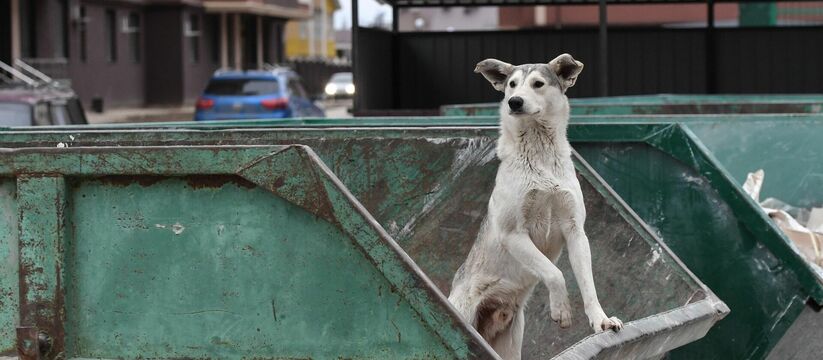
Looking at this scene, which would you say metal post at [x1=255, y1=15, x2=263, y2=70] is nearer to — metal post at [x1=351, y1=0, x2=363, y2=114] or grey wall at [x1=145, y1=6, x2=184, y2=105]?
grey wall at [x1=145, y1=6, x2=184, y2=105]

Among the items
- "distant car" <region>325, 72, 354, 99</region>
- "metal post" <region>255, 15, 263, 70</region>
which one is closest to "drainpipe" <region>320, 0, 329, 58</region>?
"distant car" <region>325, 72, 354, 99</region>

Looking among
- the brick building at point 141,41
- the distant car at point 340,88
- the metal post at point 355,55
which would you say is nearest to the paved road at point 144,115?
the brick building at point 141,41

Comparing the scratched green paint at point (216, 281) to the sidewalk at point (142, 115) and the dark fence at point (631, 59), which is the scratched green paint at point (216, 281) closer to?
the dark fence at point (631, 59)

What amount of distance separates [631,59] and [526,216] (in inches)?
473

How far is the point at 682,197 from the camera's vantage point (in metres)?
6.60

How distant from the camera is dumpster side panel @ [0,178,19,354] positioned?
425cm

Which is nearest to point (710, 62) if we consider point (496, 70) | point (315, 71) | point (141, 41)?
point (496, 70)

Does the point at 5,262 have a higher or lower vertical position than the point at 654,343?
higher

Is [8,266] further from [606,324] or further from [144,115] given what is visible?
[144,115]

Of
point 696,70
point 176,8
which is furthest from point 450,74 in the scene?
point 176,8

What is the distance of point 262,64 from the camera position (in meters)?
63.3

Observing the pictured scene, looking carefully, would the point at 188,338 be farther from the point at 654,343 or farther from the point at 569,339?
the point at 569,339

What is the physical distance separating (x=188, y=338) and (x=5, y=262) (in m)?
0.54

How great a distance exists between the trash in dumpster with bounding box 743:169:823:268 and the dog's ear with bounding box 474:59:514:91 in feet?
5.76
